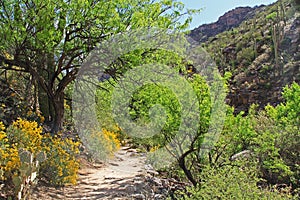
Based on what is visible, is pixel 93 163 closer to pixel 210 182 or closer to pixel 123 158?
pixel 123 158

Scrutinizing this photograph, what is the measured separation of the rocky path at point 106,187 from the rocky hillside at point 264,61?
1487 centimetres

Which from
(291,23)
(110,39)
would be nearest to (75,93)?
(110,39)

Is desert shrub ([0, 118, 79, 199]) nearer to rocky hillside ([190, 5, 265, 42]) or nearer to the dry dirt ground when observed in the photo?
the dry dirt ground

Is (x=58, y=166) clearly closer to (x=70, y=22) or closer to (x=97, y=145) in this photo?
(x=70, y=22)

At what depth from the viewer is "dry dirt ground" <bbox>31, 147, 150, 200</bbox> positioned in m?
5.75

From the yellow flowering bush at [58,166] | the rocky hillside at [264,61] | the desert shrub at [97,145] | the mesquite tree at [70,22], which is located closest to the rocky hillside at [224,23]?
the rocky hillside at [264,61]

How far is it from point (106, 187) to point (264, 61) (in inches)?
821

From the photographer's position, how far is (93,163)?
923 cm

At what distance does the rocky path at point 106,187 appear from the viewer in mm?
5766

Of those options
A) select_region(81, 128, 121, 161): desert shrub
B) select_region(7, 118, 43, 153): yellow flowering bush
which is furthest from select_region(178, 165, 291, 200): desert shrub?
Answer: select_region(81, 128, 121, 161): desert shrub

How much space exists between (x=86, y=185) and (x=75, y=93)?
14.1 ft

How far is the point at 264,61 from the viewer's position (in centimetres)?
2488

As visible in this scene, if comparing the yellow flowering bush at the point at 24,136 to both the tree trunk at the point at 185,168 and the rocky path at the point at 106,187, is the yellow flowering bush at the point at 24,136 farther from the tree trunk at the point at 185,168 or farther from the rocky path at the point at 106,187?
the tree trunk at the point at 185,168

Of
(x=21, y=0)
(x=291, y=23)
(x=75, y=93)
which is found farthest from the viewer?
(x=291, y=23)
